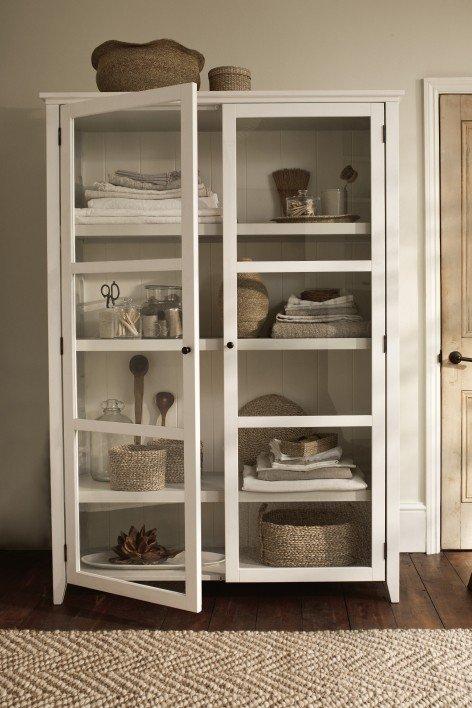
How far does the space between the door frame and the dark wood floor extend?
35 cm

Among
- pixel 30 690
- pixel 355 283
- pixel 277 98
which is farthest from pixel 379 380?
pixel 30 690

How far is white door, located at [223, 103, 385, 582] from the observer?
275cm

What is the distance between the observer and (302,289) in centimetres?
280

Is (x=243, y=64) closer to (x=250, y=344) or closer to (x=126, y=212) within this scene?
(x=126, y=212)

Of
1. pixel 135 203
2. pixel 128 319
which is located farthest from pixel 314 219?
pixel 128 319

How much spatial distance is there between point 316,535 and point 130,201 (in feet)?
4.83

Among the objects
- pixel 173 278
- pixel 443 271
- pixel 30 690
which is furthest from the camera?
pixel 443 271

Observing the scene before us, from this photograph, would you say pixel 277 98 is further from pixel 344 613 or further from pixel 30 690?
pixel 30 690

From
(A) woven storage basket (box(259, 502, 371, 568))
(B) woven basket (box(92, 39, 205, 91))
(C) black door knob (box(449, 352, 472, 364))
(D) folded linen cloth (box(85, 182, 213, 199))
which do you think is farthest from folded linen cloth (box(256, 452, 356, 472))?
(B) woven basket (box(92, 39, 205, 91))

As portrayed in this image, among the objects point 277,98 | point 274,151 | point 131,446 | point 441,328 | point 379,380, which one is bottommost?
point 131,446

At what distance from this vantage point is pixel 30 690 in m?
2.11

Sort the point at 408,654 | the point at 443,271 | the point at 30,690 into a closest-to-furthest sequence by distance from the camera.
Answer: the point at 30,690, the point at 408,654, the point at 443,271

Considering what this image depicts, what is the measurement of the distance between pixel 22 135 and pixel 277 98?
51.3 inches

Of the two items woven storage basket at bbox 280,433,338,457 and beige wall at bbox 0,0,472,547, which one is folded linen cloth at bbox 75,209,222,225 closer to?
beige wall at bbox 0,0,472,547
